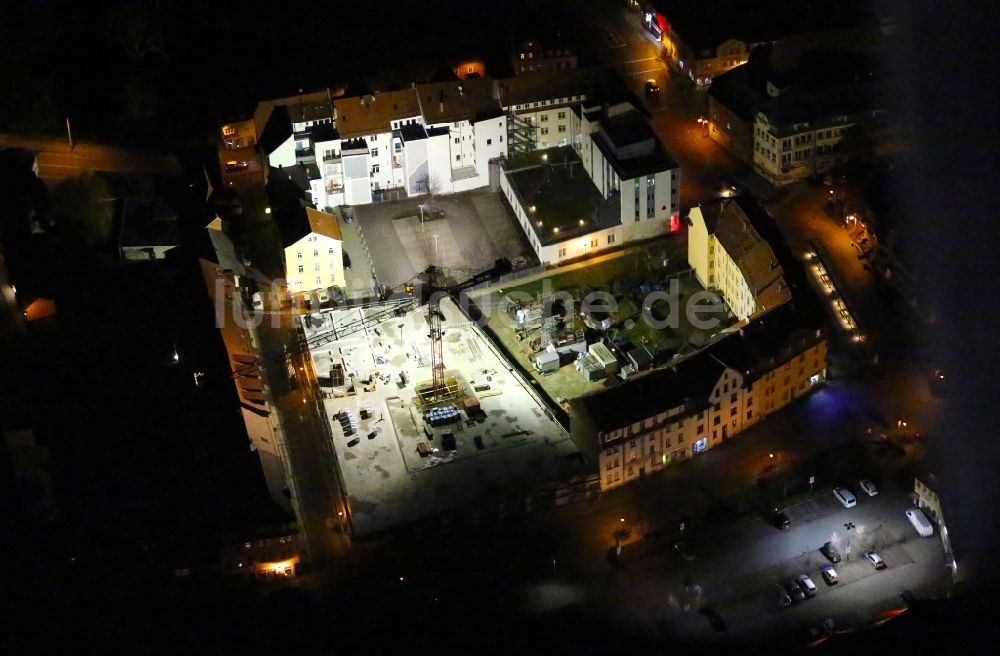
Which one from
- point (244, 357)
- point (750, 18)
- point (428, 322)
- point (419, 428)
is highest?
point (750, 18)

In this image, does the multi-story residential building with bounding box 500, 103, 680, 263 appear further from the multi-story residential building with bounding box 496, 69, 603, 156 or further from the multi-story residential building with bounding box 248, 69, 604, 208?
the multi-story residential building with bounding box 248, 69, 604, 208

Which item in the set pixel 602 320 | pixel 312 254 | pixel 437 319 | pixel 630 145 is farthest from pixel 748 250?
pixel 312 254

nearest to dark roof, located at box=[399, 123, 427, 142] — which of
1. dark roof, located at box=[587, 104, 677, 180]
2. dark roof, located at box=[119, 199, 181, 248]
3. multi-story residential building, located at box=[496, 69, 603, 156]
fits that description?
multi-story residential building, located at box=[496, 69, 603, 156]

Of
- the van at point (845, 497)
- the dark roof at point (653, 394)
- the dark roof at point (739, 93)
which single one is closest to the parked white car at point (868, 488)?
the van at point (845, 497)

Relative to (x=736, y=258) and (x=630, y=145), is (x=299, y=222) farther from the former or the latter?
(x=736, y=258)

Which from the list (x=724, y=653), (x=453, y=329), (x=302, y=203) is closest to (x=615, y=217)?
(x=453, y=329)
